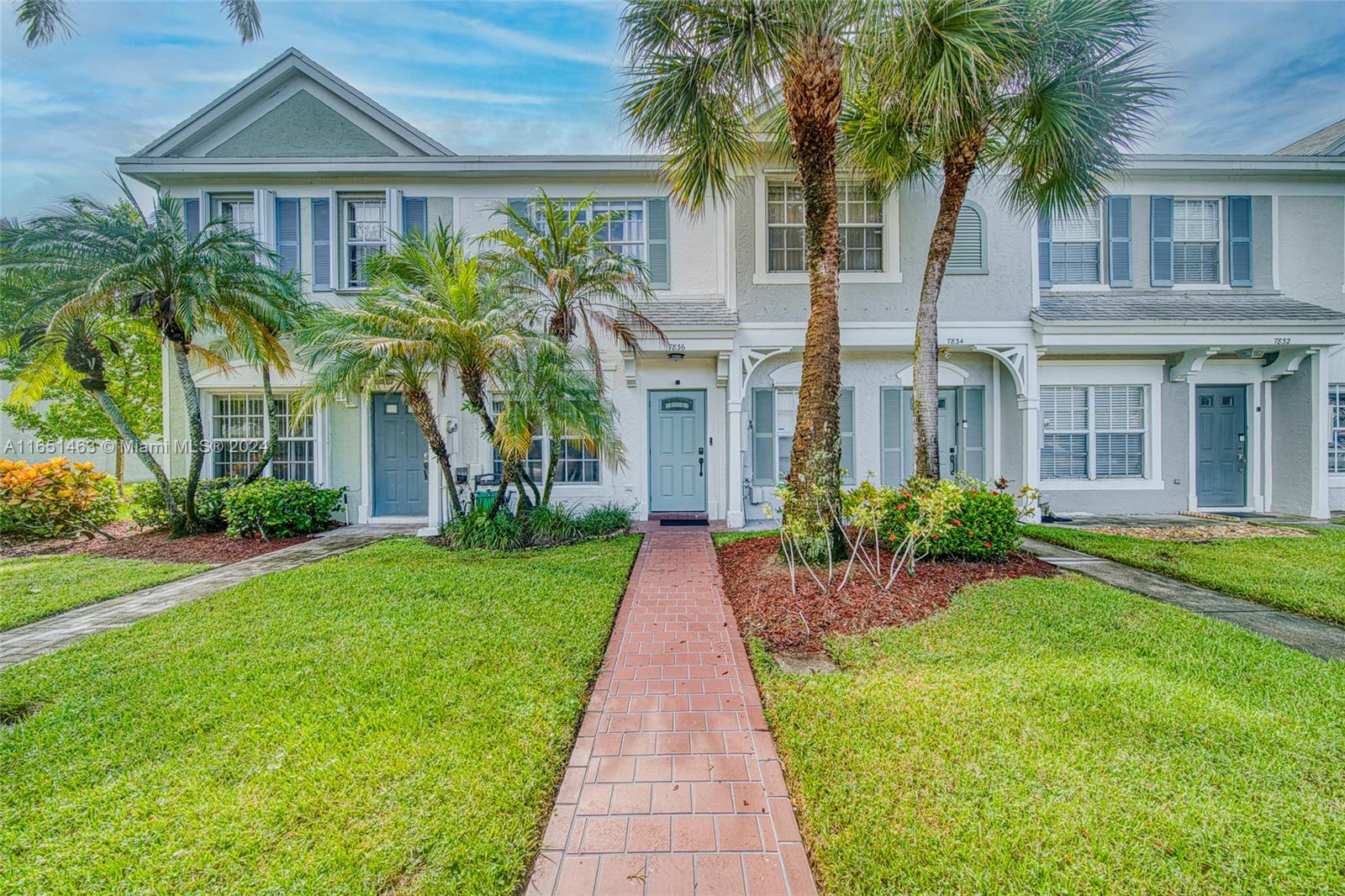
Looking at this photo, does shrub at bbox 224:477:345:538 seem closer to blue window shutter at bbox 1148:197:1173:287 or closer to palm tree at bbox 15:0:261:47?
palm tree at bbox 15:0:261:47

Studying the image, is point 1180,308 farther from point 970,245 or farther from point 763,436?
point 763,436

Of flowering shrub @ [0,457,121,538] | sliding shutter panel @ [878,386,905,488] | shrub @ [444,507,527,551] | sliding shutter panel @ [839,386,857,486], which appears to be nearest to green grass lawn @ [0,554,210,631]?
flowering shrub @ [0,457,121,538]

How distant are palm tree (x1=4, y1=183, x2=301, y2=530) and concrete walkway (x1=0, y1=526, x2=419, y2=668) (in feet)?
9.20

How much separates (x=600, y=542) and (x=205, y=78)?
499 inches

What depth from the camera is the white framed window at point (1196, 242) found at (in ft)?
34.9

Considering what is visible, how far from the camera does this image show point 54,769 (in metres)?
2.82

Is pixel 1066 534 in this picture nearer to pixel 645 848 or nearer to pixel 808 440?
pixel 808 440

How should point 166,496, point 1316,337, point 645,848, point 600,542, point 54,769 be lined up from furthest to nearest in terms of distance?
point 1316,337
point 166,496
point 600,542
point 54,769
point 645,848

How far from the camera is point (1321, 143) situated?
468 inches

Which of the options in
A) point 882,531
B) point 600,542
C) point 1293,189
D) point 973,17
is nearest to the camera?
point 973,17

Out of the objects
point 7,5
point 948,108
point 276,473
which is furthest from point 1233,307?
Result: point 7,5

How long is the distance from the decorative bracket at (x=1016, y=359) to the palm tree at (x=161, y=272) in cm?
1218

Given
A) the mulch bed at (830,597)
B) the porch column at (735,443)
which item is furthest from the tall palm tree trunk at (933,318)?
the porch column at (735,443)

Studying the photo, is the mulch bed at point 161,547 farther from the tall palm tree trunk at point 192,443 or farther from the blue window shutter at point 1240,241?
the blue window shutter at point 1240,241
